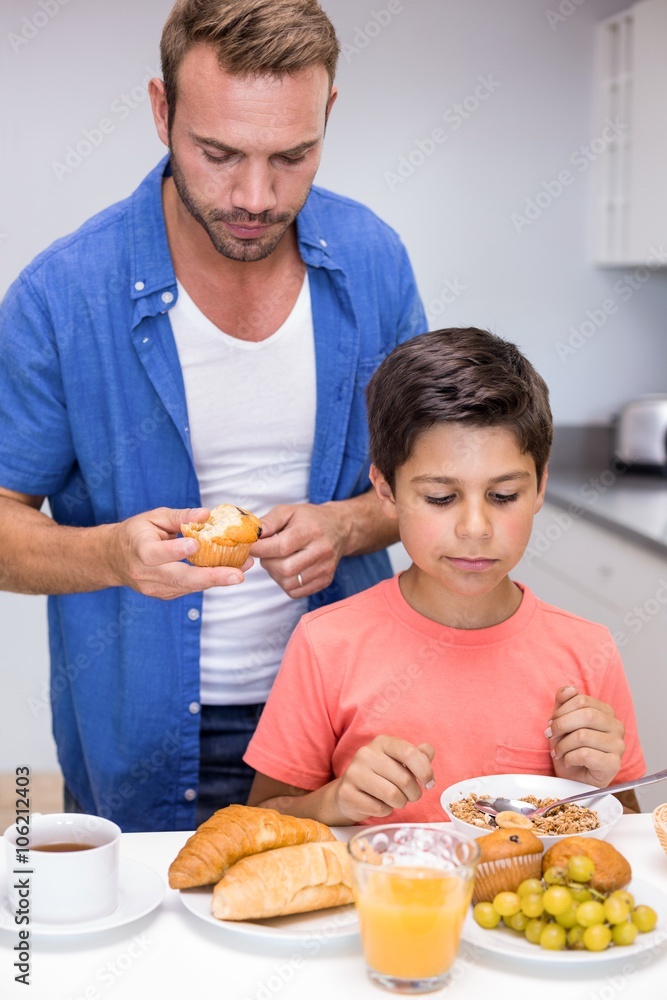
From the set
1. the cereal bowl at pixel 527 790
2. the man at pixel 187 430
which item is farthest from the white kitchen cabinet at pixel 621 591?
the cereal bowl at pixel 527 790

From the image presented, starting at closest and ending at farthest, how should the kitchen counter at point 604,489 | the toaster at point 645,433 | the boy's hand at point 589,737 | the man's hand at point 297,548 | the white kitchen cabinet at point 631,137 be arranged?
the boy's hand at point 589,737
the man's hand at point 297,548
the kitchen counter at point 604,489
the white kitchen cabinet at point 631,137
the toaster at point 645,433

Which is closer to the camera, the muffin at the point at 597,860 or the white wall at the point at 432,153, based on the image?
the muffin at the point at 597,860

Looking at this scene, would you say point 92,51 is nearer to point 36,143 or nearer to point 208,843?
point 36,143

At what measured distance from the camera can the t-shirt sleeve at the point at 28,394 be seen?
1625 millimetres

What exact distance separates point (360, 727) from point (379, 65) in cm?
259

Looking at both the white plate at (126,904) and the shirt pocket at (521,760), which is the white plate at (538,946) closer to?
the white plate at (126,904)

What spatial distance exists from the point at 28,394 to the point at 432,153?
2288 millimetres

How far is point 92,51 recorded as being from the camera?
3326 mm

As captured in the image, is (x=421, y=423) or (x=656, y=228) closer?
(x=421, y=423)

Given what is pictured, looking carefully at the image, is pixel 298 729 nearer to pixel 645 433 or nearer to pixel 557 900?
pixel 557 900

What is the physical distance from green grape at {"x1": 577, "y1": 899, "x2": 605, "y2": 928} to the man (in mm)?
669

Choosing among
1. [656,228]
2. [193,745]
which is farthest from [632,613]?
[193,745]

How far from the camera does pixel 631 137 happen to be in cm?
346

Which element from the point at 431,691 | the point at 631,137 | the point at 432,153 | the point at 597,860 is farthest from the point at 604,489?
the point at 597,860
